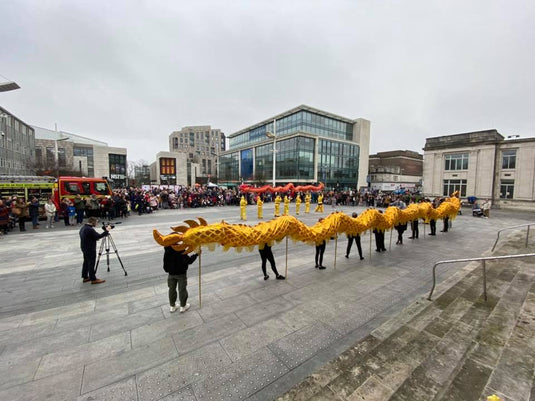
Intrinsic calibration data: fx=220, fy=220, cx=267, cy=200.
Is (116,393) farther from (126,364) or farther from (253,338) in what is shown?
(253,338)

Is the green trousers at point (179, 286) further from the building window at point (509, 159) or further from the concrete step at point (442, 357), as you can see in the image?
the building window at point (509, 159)

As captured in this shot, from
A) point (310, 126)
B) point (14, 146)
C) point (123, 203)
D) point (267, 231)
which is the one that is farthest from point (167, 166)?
point (267, 231)

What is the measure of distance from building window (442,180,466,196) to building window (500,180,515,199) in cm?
339

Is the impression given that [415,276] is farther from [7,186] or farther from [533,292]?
[7,186]

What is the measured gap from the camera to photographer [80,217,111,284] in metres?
5.48

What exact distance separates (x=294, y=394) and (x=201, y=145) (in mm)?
111103

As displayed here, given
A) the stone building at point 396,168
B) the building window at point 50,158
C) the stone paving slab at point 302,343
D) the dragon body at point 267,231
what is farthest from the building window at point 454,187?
the building window at point 50,158

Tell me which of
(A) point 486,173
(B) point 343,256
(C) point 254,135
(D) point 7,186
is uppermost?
(C) point 254,135

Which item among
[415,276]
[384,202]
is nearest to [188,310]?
[415,276]

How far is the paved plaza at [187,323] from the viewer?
2.88 meters

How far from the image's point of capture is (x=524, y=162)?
24.6 metres

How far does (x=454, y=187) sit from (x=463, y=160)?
3.59m

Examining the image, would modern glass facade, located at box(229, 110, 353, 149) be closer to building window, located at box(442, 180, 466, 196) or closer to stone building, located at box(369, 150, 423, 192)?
stone building, located at box(369, 150, 423, 192)

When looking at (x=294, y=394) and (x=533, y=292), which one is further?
(x=533, y=292)
